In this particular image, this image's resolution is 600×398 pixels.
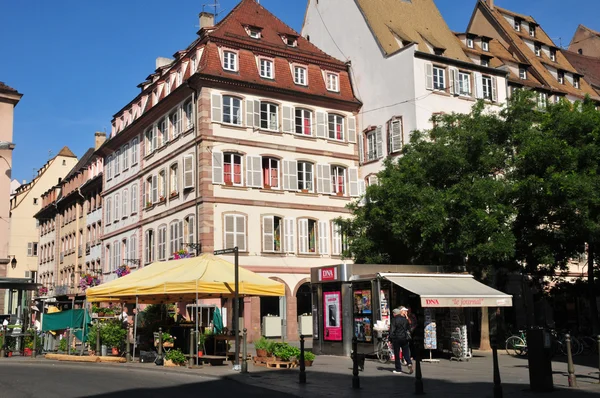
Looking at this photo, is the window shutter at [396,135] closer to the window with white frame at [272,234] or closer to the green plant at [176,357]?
the window with white frame at [272,234]

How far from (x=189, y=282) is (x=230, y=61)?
65.9 feet

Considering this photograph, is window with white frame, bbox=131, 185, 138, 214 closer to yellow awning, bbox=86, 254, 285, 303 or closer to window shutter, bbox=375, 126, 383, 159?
window shutter, bbox=375, 126, 383, 159

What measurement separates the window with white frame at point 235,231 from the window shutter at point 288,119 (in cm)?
546

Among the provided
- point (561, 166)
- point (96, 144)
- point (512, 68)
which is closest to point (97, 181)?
point (96, 144)

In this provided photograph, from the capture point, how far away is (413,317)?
69.6 ft

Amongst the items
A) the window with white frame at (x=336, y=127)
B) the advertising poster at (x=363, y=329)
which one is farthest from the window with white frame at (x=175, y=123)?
the advertising poster at (x=363, y=329)

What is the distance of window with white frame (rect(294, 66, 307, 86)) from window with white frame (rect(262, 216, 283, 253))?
757 cm

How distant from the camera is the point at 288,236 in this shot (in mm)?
36594

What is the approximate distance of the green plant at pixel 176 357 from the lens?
1884cm

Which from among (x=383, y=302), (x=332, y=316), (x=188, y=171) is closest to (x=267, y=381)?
(x=383, y=302)

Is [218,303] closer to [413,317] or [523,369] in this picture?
[413,317]

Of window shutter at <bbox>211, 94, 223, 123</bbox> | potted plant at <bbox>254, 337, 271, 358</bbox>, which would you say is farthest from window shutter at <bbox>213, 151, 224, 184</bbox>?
potted plant at <bbox>254, 337, 271, 358</bbox>

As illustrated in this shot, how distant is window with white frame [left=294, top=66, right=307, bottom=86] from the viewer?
127 ft

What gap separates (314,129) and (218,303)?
1061cm
